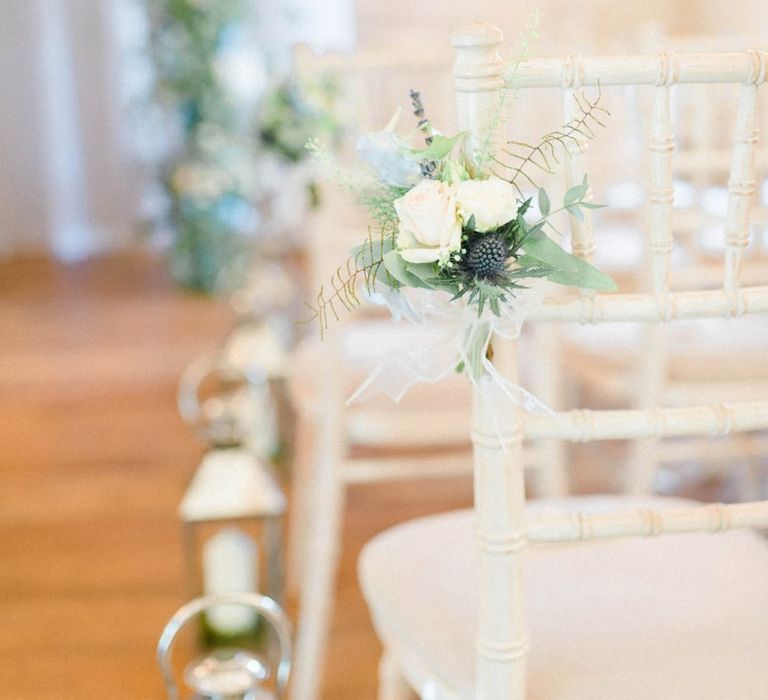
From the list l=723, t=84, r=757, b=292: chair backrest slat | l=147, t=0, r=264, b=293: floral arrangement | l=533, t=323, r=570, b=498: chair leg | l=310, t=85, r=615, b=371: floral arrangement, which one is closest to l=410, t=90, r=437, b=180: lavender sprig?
l=310, t=85, r=615, b=371: floral arrangement

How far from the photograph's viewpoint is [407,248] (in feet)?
2.77

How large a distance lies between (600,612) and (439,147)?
54 centimetres

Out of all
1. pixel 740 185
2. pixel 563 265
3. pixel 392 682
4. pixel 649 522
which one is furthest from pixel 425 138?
pixel 392 682

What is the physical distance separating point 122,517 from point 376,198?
185 centimetres

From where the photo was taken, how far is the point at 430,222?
82 cm

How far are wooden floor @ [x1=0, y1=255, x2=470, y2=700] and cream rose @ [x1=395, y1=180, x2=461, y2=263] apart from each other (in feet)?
3.95

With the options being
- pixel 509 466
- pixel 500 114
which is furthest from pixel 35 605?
pixel 500 114

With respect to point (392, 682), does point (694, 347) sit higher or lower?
higher

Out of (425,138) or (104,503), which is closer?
(425,138)

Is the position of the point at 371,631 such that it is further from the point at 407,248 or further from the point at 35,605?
the point at 407,248

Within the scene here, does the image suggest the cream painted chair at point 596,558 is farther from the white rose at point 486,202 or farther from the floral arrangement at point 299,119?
the floral arrangement at point 299,119

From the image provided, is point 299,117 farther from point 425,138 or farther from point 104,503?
point 425,138

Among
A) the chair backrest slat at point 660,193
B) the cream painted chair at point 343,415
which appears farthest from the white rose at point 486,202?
the cream painted chair at point 343,415

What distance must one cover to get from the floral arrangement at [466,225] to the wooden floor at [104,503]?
45.9 inches
